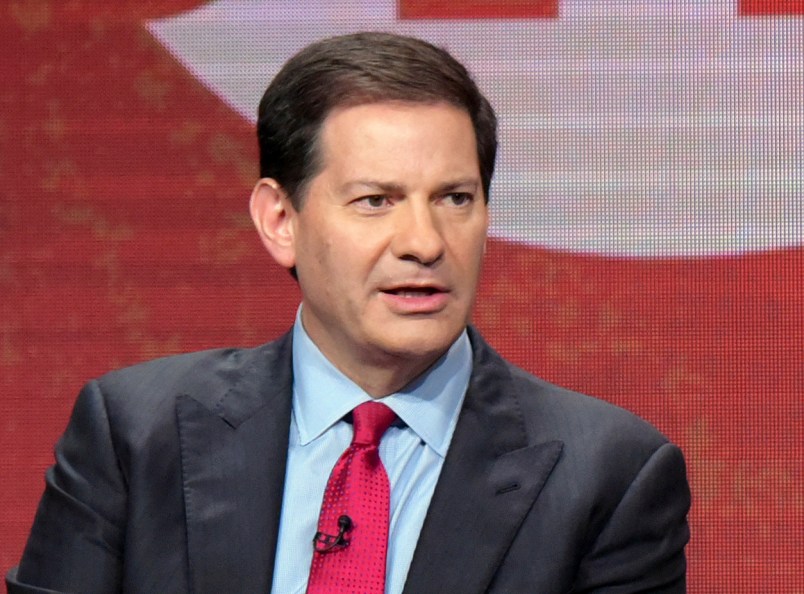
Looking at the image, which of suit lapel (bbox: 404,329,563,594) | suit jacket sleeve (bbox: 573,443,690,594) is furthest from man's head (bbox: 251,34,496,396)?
suit jacket sleeve (bbox: 573,443,690,594)

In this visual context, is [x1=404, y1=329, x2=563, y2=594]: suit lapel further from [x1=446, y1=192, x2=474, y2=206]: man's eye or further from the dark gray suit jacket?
[x1=446, y1=192, x2=474, y2=206]: man's eye

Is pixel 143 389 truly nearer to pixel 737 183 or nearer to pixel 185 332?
pixel 185 332

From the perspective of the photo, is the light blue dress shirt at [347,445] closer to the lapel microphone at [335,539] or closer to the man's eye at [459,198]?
the lapel microphone at [335,539]

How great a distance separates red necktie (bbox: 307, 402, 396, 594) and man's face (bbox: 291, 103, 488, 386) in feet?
0.39

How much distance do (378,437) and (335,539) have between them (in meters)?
0.15

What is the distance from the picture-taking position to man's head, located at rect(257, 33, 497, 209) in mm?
1679

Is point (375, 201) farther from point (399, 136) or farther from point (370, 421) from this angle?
point (370, 421)

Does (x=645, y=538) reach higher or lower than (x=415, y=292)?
lower

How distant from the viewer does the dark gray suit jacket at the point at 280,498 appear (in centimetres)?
→ 165

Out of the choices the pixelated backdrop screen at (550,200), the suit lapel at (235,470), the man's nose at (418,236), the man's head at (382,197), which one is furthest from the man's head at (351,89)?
the pixelated backdrop screen at (550,200)

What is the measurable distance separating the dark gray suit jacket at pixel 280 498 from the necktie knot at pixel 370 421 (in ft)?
0.30

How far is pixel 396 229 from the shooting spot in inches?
63.6

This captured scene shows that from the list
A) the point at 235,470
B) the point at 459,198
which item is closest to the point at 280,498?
the point at 235,470

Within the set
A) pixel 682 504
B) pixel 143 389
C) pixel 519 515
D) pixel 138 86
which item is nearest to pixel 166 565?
pixel 143 389
